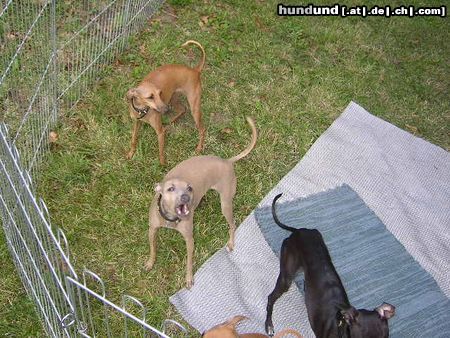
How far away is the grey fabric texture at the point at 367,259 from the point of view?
13.1 ft

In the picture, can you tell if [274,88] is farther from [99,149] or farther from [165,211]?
[165,211]

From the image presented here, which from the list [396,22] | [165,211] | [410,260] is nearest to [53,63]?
[165,211]

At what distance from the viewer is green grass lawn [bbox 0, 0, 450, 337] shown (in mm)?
4035

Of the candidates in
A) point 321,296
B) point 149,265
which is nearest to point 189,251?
point 149,265

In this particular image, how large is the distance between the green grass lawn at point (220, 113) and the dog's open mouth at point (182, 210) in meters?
0.81

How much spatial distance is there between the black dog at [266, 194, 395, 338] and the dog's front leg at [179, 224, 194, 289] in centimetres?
62

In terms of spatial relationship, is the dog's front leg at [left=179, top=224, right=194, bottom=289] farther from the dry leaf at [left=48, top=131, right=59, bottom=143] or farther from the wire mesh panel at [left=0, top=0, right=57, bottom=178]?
the dry leaf at [left=48, top=131, right=59, bottom=143]

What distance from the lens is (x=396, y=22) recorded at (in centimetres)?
696

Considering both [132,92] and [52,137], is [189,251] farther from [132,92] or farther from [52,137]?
[52,137]

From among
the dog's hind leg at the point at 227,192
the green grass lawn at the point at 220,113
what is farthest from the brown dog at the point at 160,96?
the dog's hind leg at the point at 227,192

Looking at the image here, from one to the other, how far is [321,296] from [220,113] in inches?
94.0

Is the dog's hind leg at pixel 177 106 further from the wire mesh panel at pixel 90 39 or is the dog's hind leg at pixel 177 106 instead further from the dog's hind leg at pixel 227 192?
the dog's hind leg at pixel 227 192

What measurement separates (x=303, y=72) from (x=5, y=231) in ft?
12.0

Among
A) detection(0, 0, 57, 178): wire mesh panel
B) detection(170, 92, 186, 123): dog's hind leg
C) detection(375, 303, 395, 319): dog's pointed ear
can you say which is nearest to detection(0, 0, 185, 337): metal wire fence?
detection(0, 0, 57, 178): wire mesh panel
